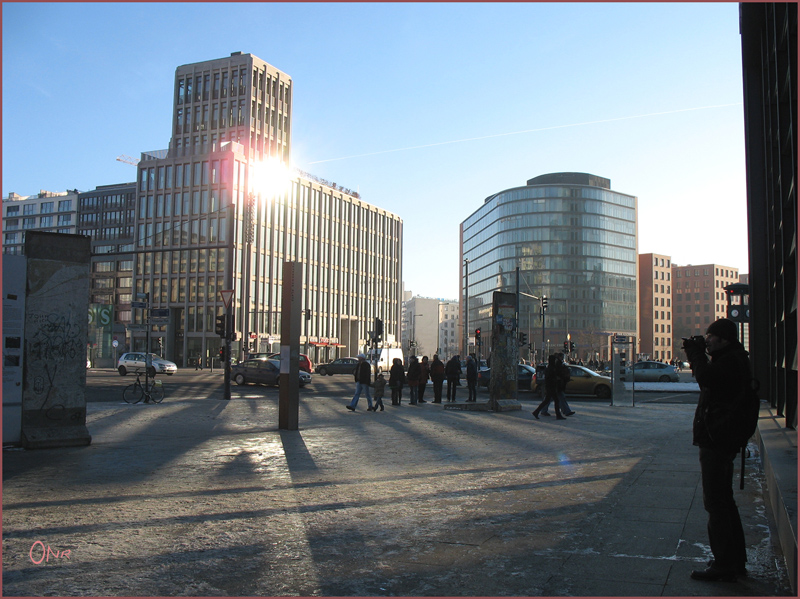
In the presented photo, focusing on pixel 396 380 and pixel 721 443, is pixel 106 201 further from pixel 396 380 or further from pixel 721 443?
pixel 721 443

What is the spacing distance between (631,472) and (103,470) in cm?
699

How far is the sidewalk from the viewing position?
4.61 meters

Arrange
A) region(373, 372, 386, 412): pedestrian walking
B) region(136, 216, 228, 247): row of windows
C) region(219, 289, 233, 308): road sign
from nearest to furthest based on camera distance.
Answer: region(373, 372, 386, 412): pedestrian walking < region(219, 289, 233, 308): road sign < region(136, 216, 228, 247): row of windows

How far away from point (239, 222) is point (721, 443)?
257 ft

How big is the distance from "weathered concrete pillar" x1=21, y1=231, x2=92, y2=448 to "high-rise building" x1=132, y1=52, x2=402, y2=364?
191 ft

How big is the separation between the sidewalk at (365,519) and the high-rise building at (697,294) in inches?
5919

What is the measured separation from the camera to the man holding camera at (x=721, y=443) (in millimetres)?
4703

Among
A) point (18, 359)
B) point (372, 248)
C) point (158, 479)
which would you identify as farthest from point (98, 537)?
point (372, 248)

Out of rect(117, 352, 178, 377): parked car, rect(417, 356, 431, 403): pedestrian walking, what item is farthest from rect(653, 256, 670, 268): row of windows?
rect(417, 356, 431, 403): pedestrian walking

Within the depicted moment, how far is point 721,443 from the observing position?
474cm

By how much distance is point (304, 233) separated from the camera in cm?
9162

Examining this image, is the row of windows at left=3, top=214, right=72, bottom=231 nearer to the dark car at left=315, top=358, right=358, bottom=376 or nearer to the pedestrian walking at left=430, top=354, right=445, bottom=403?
the dark car at left=315, top=358, right=358, bottom=376

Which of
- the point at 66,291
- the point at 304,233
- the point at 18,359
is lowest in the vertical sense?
the point at 18,359

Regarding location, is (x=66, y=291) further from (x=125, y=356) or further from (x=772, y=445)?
(x=125, y=356)
